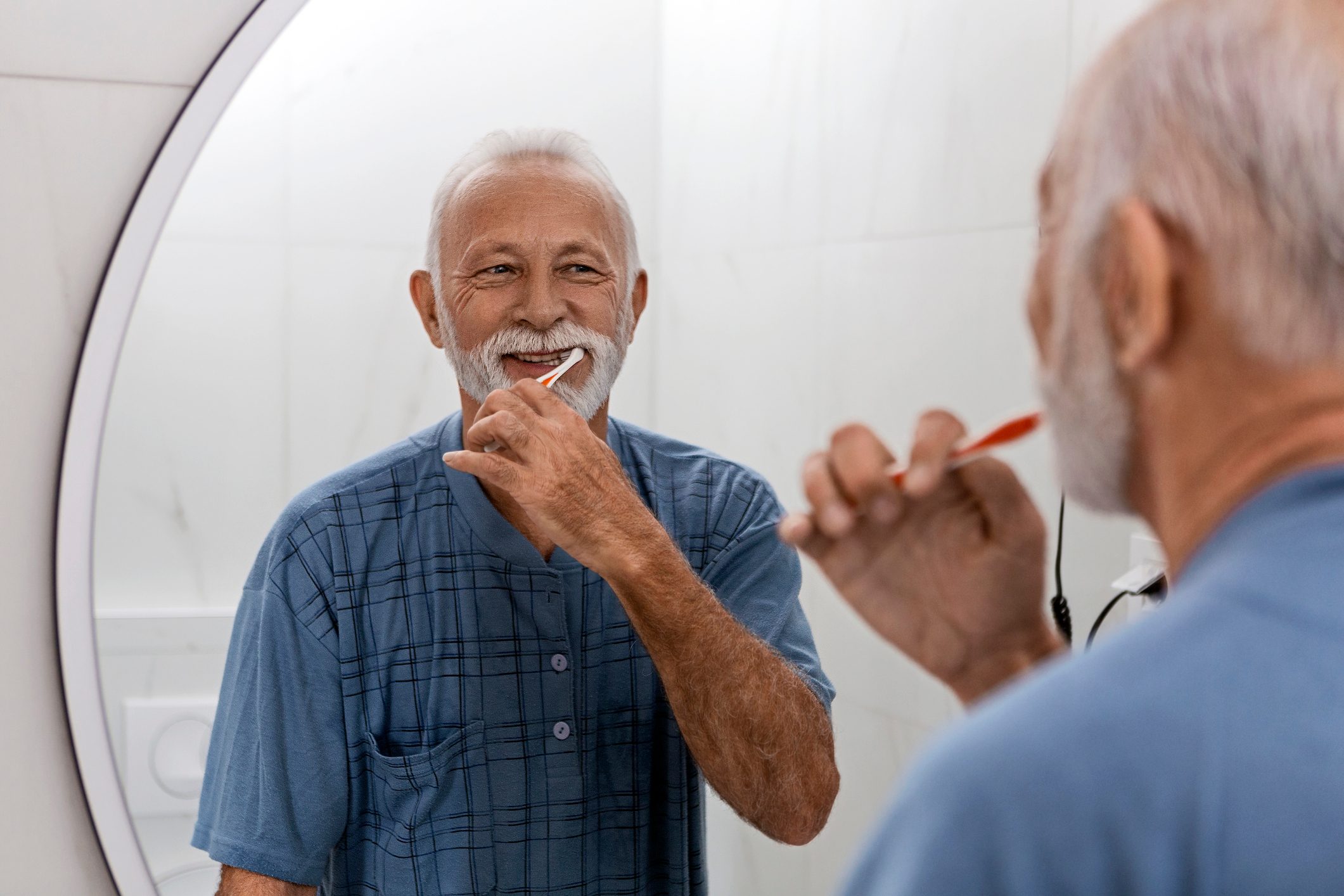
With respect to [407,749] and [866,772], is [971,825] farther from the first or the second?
[866,772]

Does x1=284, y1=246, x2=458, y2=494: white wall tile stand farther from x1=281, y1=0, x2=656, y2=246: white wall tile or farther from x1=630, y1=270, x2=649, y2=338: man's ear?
x1=630, y1=270, x2=649, y2=338: man's ear

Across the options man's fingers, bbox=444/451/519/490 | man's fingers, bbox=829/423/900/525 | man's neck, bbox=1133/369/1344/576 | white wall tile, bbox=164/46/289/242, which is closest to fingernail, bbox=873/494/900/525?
man's fingers, bbox=829/423/900/525

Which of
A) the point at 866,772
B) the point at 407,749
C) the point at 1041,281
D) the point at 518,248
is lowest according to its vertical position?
the point at 866,772

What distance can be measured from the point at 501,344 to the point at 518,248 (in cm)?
6

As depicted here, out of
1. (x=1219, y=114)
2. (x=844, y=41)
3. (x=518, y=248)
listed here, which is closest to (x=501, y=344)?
(x=518, y=248)

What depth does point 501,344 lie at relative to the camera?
2.37 ft

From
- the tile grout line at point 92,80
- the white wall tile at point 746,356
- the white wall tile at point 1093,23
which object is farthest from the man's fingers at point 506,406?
the white wall tile at point 746,356

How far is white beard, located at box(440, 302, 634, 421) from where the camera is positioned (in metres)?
0.72

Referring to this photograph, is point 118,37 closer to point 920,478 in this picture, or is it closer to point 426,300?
point 426,300

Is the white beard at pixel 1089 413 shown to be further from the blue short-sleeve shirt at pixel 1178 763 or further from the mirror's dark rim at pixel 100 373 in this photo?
the mirror's dark rim at pixel 100 373

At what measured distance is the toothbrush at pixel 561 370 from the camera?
0.69 metres

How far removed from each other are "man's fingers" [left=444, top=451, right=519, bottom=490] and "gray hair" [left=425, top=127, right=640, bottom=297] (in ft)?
0.67

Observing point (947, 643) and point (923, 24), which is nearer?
point (947, 643)

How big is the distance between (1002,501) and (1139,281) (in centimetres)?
Answer: 17
